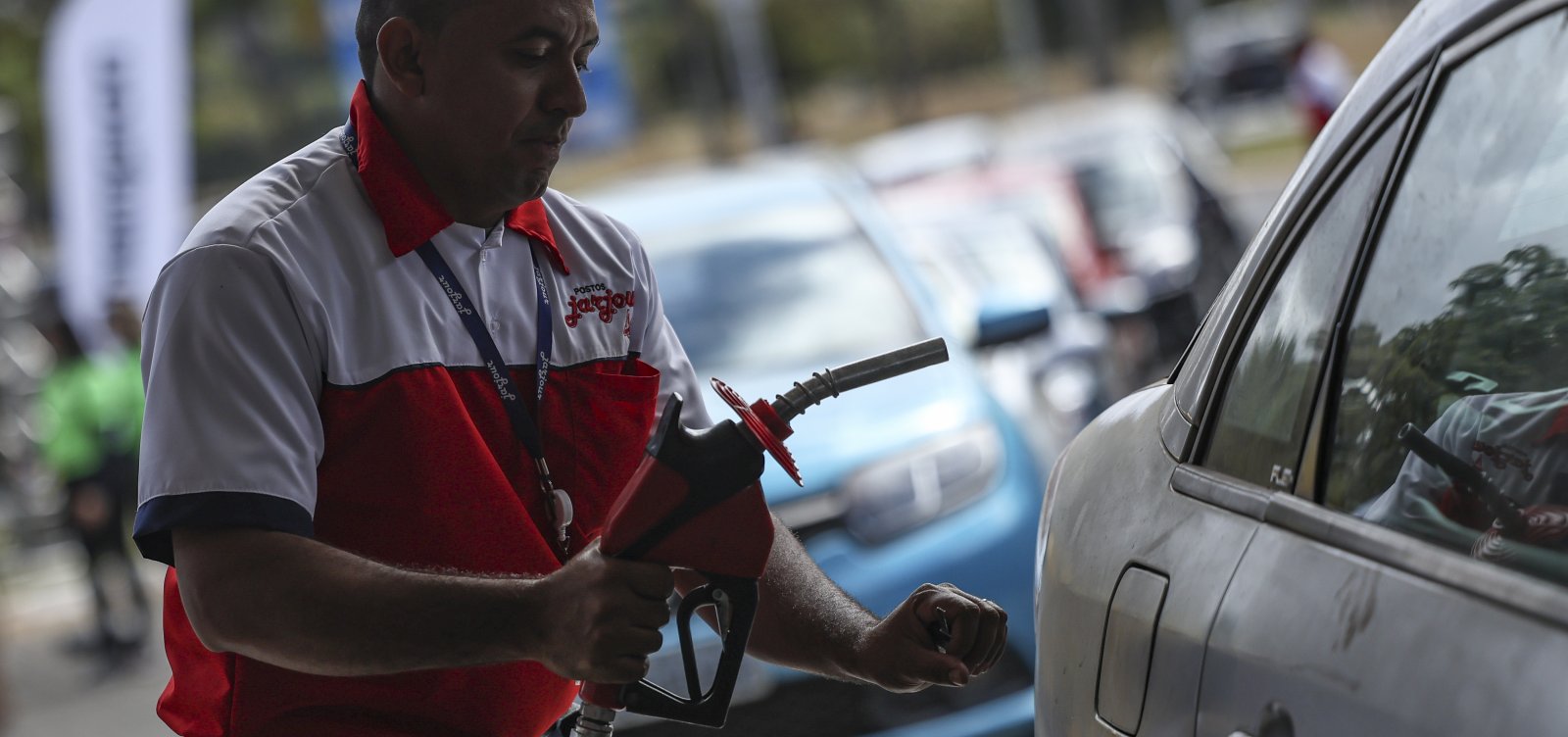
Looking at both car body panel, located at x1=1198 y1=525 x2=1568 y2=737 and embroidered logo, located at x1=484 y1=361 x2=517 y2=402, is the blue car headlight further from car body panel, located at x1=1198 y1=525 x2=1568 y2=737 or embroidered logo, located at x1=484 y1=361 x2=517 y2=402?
car body panel, located at x1=1198 y1=525 x2=1568 y2=737

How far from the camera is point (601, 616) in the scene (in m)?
2.00

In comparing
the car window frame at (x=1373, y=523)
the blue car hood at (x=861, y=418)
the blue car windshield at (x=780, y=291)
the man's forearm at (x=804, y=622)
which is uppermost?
the car window frame at (x=1373, y=523)

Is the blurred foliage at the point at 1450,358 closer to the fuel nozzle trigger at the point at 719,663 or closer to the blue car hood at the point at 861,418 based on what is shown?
the fuel nozzle trigger at the point at 719,663

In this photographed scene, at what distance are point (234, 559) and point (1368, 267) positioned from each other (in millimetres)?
1229

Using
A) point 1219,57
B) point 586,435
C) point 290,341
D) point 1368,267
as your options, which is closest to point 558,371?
point 586,435

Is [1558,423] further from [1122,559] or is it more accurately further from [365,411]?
[365,411]

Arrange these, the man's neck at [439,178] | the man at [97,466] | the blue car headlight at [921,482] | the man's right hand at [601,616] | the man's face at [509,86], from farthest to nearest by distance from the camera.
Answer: the man at [97,466], the blue car headlight at [921,482], the man's neck at [439,178], the man's face at [509,86], the man's right hand at [601,616]

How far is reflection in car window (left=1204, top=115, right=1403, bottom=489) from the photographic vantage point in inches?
84.4

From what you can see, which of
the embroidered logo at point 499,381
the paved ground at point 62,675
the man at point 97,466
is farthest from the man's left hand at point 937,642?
the man at point 97,466

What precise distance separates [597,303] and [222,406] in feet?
1.84

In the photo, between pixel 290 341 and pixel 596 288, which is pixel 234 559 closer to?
pixel 290 341

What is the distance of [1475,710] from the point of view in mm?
1569

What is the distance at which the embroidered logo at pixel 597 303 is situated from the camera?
8.23 ft

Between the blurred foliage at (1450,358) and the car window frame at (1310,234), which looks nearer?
the blurred foliage at (1450,358)
